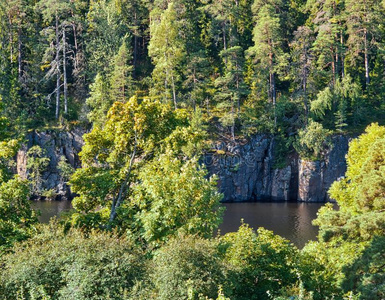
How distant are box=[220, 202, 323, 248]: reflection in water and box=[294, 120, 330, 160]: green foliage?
5672 mm

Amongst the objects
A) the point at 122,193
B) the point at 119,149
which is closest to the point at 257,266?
the point at 122,193

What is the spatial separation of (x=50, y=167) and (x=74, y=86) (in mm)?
12571

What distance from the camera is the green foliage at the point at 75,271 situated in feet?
32.6

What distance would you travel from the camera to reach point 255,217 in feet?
119

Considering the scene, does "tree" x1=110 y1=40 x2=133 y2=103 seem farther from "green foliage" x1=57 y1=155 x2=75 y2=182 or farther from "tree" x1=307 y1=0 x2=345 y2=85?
"tree" x1=307 y1=0 x2=345 y2=85

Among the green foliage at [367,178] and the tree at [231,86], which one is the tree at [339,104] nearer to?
the tree at [231,86]

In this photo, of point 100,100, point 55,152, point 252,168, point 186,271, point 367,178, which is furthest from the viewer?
point 252,168

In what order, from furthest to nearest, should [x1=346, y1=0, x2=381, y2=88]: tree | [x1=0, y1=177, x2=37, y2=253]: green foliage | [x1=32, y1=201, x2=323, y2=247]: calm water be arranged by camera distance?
1. [x1=346, y1=0, x2=381, y2=88]: tree
2. [x1=32, y1=201, x2=323, y2=247]: calm water
3. [x1=0, y1=177, x2=37, y2=253]: green foliage

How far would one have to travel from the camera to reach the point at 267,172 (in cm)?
4762

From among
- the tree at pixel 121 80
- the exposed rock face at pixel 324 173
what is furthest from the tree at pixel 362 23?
the tree at pixel 121 80

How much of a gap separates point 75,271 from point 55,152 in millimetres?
38710

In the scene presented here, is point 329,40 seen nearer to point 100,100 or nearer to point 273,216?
point 273,216

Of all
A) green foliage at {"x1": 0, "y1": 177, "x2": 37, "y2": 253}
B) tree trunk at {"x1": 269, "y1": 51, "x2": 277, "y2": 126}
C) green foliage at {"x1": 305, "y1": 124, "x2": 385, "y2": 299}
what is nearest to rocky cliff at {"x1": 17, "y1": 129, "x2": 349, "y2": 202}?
tree trunk at {"x1": 269, "y1": 51, "x2": 277, "y2": 126}

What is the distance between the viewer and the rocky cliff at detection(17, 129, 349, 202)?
45438mm
